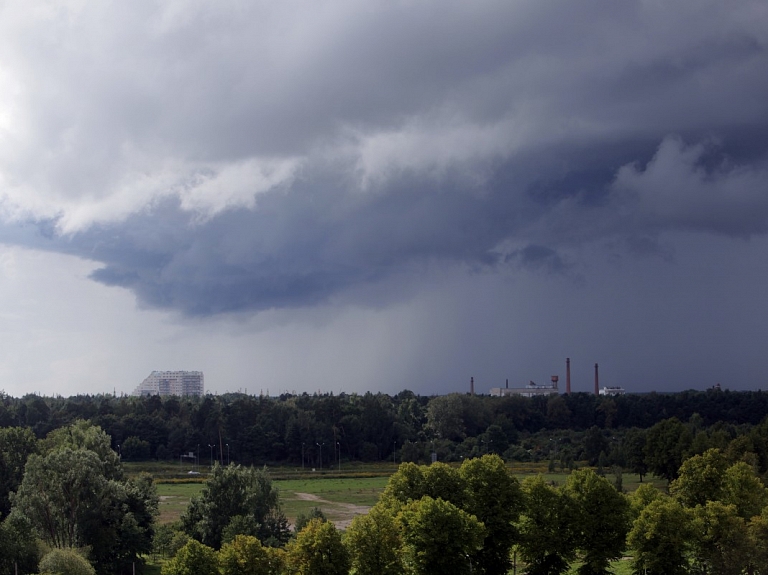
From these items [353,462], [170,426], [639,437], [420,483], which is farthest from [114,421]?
[420,483]

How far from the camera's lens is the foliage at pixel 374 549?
51219mm

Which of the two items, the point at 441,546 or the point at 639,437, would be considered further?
the point at 639,437

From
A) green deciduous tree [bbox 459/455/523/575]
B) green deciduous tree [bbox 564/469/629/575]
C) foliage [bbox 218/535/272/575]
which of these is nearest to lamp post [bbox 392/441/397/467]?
green deciduous tree [bbox 459/455/523/575]

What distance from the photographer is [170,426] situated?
164375mm

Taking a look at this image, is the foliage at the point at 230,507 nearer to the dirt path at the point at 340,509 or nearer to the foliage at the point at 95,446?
the foliage at the point at 95,446

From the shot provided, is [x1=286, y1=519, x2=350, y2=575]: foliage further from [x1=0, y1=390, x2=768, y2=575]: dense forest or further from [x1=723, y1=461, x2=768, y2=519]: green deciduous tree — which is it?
[x1=723, y1=461, x2=768, y2=519]: green deciduous tree

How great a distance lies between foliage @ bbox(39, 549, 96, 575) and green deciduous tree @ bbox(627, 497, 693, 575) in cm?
4039

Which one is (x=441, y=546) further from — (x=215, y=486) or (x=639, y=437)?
(x=639, y=437)

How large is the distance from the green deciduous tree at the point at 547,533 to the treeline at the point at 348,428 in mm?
79560

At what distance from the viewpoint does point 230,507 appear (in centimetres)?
7369

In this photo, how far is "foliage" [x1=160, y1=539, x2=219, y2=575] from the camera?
49969mm

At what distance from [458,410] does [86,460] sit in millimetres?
119055

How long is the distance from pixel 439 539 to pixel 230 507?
27143mm

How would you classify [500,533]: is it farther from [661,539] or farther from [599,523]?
[661,539]
